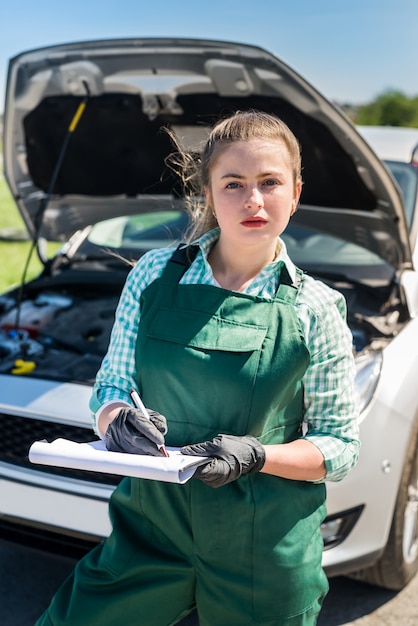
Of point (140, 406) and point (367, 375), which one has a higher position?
point (140, 406)

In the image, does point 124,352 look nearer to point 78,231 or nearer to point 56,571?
point 56,571

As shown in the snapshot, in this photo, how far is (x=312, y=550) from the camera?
145cm

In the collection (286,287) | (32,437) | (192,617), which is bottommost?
(192,617)

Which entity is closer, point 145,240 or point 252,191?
point 252,191

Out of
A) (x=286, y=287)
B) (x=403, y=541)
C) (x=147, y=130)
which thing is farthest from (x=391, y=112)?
(x=286, y=287)

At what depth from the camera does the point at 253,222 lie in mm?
1392

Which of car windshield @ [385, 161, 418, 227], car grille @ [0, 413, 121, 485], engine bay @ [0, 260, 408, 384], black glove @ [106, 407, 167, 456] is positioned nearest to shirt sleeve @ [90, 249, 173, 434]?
black glove @ [106, 407, 167, 456]

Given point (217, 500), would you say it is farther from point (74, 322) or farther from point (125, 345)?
point (74, 322)

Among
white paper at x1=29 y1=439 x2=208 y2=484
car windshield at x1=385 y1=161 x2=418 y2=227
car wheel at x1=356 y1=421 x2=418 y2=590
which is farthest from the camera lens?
car windshield at x1=385 y1=161 x2=418 y2=227

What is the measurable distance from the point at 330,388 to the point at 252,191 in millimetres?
418

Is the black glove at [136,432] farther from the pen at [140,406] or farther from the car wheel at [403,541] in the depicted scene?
the car wheel at [403,541]

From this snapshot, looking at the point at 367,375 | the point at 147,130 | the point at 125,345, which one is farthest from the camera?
the point at 147,130

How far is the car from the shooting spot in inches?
89.7

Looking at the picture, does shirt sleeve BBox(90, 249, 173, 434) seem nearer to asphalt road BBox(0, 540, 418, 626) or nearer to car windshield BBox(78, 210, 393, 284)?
asphalt road BBox(0, 540, 418, 626)
